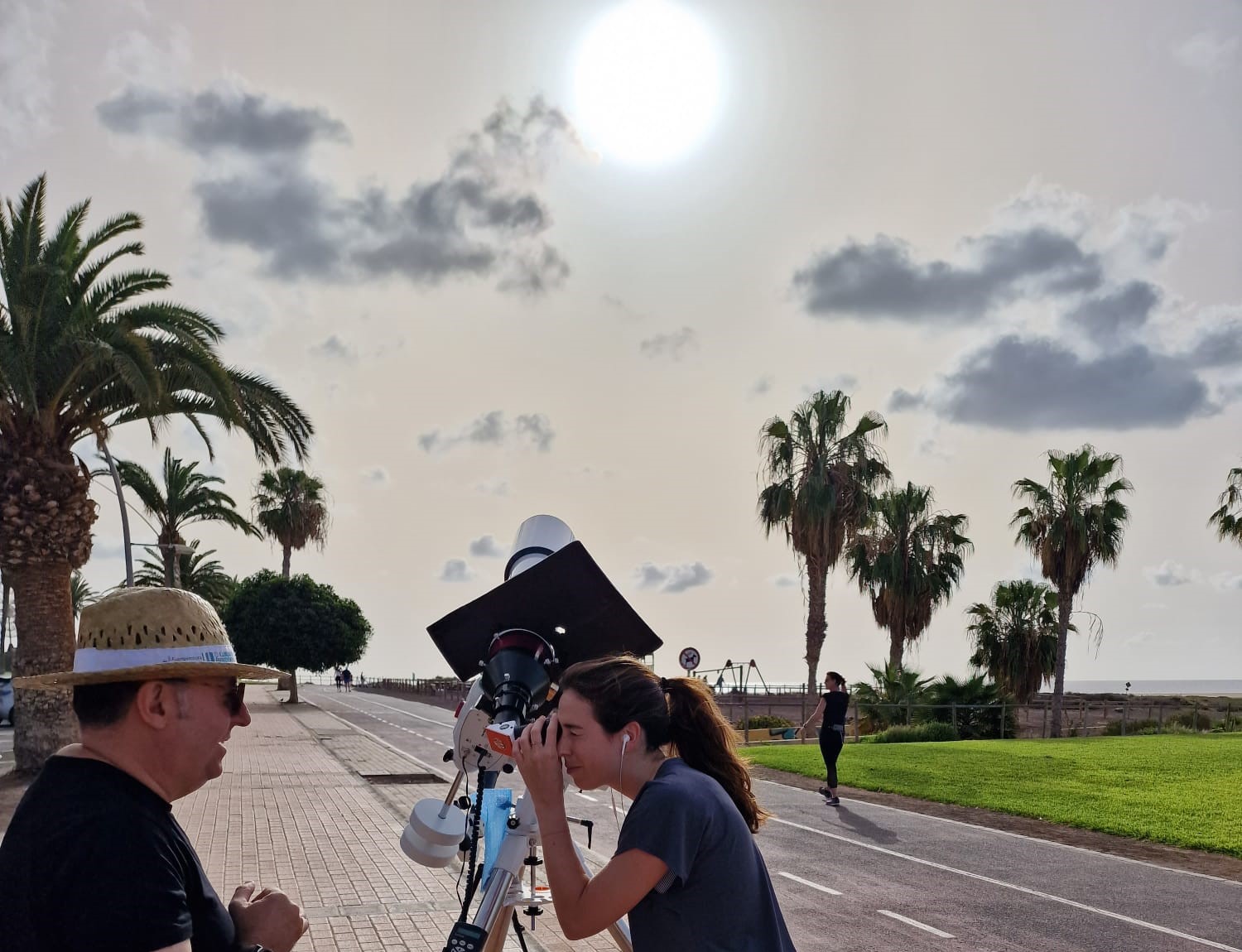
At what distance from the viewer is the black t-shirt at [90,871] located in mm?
1742

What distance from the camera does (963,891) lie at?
927 centimetres

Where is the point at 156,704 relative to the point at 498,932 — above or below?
Result: above

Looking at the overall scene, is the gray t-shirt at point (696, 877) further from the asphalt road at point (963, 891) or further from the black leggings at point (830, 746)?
the black leggings at point (830, 746)

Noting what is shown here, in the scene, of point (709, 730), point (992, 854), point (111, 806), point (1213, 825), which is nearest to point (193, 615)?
point (111, 806)

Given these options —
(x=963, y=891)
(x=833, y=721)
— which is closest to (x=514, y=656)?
(x=963, y=891)

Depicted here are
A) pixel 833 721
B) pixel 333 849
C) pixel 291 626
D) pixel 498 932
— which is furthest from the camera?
pixel 291 626

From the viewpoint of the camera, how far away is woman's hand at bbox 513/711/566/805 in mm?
2574

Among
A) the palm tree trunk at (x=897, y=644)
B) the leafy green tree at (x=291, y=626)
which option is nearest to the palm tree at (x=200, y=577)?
the leafy green tree at (x=291, y=626)

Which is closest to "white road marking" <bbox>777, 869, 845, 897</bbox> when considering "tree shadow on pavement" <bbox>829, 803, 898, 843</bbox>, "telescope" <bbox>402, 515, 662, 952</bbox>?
"tree shadow on pavement" <bbox>829, 803, 898, 843</bbox>

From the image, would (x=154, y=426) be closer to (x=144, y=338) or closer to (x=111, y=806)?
(x=144, y=338)

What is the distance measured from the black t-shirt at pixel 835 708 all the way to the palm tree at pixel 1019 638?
2474cm

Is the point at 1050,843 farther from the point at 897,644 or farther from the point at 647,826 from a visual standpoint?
the point at 897,644

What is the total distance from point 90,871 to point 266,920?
507 mm

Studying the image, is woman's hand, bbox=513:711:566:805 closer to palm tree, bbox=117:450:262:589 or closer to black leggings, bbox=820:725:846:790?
black leggings, bbox=820:725:846:790
